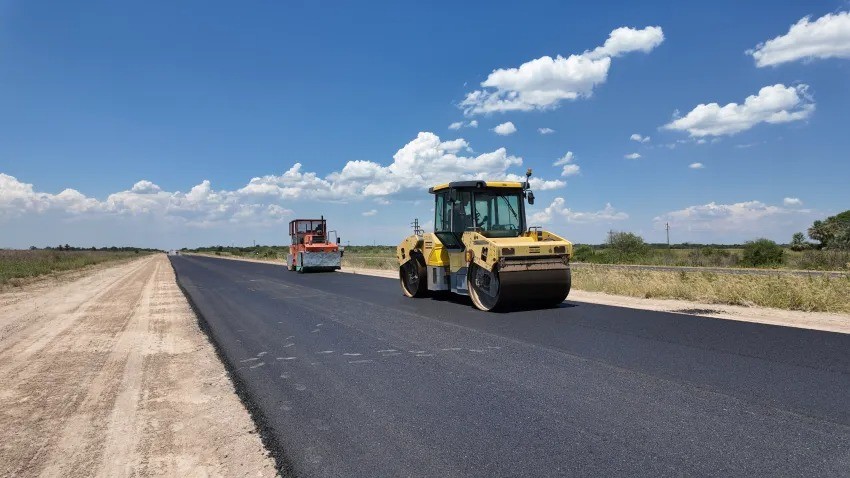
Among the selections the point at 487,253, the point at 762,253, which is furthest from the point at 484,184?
the point at 762,253

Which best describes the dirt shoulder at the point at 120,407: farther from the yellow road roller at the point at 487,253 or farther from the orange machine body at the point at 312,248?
the orange machine body at the point at 312,248

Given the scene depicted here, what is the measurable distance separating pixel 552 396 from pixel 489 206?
26.0ft

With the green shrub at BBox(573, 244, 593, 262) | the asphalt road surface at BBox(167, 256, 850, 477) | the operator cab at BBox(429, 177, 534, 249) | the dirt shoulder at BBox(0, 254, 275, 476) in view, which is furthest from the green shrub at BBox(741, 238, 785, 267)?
the dirt shoulder at BBox(0, 254, 275, 476)

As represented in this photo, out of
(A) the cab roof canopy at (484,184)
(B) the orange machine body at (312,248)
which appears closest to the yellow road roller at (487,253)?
(A) the cab roof canopy at (484,184)

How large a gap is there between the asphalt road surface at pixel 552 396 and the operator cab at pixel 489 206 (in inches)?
133

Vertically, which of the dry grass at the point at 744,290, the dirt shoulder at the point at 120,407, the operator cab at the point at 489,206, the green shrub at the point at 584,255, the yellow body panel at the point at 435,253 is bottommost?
the dirt shoulder at the point at 120,407

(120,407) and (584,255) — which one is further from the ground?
(584,255)

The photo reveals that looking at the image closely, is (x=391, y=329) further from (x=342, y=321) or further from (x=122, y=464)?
(x=122, y=464)

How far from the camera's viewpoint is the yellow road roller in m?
10.9

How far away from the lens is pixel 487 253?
1102 cm

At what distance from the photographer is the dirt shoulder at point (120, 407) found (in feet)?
12.6

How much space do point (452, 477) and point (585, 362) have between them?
3.43 m

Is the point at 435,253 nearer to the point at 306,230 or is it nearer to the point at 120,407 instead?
the point at 120,407

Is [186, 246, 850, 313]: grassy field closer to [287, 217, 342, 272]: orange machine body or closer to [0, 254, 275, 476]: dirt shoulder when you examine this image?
[0, 254, 275, 476]: dirt shoulder
